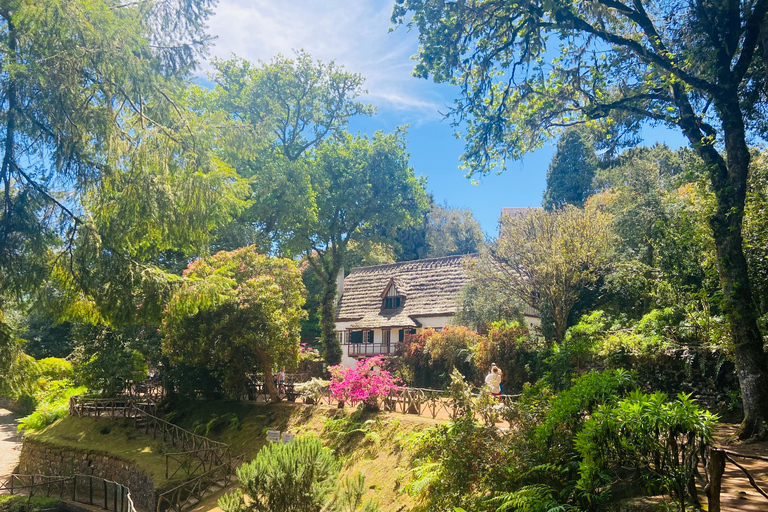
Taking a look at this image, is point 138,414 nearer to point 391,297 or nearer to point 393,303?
point 393,303

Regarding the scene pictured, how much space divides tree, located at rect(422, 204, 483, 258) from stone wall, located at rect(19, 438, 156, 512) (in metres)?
38.5

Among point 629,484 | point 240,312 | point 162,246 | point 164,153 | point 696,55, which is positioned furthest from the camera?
point 240,312

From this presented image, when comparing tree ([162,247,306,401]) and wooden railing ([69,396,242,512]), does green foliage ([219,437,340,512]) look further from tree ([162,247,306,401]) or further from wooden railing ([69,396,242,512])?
tree ([162,247,306,401])

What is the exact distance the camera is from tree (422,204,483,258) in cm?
5328

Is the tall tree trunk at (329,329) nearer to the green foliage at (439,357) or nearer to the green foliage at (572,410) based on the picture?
the green foliage at (439,357)

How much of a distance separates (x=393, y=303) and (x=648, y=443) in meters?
27.2

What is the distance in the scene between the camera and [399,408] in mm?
16234

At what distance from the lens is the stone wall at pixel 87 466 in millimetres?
15250

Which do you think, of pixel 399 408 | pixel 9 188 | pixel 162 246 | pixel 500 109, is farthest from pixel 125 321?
pixel 500 109

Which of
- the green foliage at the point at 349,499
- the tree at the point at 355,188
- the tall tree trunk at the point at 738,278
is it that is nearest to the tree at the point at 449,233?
the tree at the point at 355,188

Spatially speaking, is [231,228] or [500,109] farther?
[231,228]

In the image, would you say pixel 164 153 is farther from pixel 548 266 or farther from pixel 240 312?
pixel 548 266

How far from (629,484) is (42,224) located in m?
13.0

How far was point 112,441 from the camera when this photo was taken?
18.5 meters
